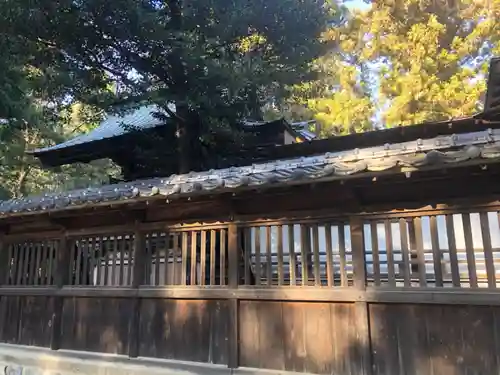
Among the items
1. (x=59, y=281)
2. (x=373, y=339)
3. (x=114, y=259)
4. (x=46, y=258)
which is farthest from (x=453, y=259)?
(x=46, y=258)

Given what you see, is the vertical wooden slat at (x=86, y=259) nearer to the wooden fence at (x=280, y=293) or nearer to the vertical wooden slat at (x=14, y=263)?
the wooden fence at (x=280, y=293)

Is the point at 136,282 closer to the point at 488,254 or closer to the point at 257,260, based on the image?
the point at 257,260

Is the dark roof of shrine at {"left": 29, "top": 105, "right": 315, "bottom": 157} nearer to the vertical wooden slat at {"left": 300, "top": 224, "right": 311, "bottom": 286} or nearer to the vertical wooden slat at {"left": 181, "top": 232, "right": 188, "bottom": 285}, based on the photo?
the vertical wooden slat at {"left": 181, "top": 232, "right": 188, "bottom": 285}

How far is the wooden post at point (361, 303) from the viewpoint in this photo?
16.1ft

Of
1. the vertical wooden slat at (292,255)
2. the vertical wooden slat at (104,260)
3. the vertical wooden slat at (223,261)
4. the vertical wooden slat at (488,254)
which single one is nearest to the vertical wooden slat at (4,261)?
the vertical wooden slat at (104,260)

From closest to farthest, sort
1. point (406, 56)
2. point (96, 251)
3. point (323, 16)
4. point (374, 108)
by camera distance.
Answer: point (96, 251) → point (323, 16) → point (406, 56) → point (374, 108)

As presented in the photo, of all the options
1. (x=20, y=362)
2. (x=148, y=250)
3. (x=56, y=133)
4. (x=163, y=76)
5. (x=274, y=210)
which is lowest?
(x=20, y=362)

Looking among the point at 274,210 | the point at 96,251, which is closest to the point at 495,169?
the point at 274,210

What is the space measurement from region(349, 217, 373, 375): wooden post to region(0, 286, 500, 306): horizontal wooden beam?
109mm

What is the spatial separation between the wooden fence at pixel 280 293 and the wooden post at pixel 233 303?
15 millimetres

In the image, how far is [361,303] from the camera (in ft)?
16.4

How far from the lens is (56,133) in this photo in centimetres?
2030

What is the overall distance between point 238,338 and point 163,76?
225 inches

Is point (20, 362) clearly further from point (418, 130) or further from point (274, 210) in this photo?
point (418, 130)
